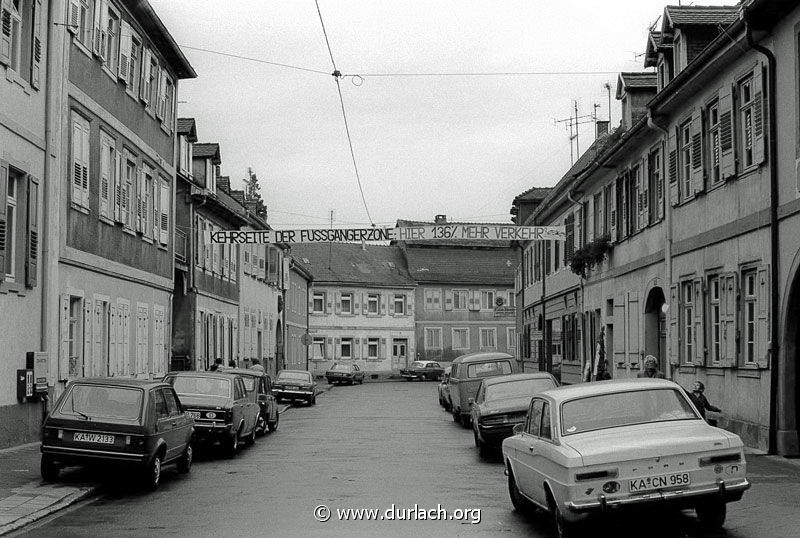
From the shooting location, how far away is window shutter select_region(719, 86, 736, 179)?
71.8 ft

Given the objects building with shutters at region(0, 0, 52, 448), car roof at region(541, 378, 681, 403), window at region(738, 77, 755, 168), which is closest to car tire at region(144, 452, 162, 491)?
building with shutters at region(0, 0, 52, 448)

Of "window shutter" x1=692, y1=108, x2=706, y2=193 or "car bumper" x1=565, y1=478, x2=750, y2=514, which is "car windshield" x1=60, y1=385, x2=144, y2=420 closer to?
"car bumper" x1=565, y1=478, x2=750, y2=514

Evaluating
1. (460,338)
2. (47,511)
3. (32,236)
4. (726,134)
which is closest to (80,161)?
(32,236)

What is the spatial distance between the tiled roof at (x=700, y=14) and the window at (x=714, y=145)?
114 inches

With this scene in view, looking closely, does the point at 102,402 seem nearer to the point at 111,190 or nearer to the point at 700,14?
the point at 111,190

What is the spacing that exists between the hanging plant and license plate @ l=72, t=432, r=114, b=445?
21216mm

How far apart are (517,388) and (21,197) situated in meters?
9.90

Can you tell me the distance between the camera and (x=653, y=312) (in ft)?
98.1

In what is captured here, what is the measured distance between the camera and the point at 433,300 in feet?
323

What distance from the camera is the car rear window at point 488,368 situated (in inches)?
1272

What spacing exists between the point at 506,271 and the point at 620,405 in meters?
89.3

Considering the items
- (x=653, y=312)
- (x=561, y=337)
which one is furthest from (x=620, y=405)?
(x=561, y=337)

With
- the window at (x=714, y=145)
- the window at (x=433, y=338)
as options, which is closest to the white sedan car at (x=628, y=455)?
the window at (x=714, y=145)

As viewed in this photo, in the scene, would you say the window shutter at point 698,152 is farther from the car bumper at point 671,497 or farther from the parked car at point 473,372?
the car bumper at point 671,497
